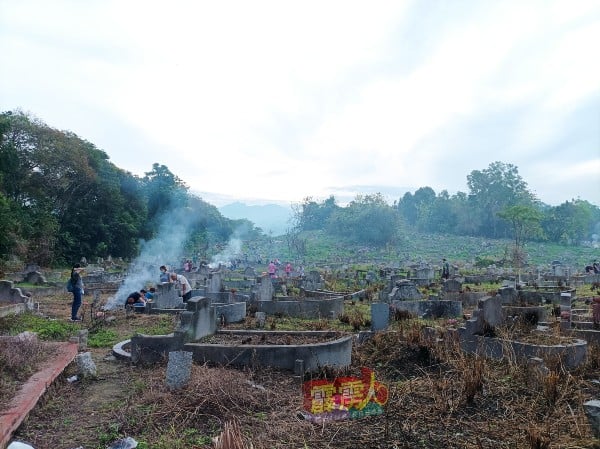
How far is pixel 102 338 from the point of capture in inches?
430

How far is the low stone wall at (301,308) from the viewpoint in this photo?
14422 millimetres

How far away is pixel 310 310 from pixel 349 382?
7.03 meters

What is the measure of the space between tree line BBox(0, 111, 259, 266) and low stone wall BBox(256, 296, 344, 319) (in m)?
16.9

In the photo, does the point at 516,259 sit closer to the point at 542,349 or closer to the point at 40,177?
the point at 542,349

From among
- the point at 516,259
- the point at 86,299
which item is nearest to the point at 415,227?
the point at 516,259

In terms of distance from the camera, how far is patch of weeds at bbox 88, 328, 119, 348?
10327 mm

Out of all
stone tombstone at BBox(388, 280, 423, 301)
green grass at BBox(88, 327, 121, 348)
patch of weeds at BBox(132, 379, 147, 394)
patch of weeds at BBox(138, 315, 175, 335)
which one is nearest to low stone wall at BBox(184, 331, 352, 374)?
patch of weeds at BBox(132, 379, 147, 394)

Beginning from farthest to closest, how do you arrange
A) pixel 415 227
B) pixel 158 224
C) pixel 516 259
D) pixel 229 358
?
pixel 415 227 < pixel 158 224 < pixel 516 259 < pixel 229 358

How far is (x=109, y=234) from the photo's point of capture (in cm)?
3866

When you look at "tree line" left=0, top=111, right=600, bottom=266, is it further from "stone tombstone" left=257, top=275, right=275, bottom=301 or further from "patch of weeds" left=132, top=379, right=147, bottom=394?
"patch of weeds" left=132, top=379, right=147, bottom=394

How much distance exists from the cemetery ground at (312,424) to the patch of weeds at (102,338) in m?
1.88

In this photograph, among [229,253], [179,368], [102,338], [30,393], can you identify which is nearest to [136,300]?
[102,338]

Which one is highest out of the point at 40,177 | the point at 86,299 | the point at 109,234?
the point at 40,177

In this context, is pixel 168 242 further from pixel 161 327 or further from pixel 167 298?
pixel 161 327
